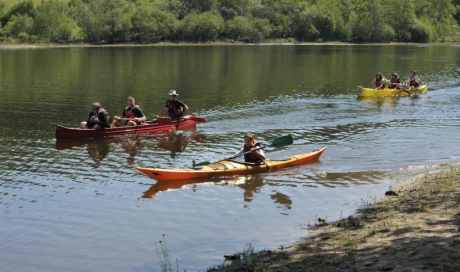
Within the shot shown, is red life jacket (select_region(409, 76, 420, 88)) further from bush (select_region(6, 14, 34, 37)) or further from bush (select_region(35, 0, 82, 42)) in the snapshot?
bush (select_region(6, 14, 34, 37))

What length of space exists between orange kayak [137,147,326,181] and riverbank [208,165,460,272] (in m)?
5.46

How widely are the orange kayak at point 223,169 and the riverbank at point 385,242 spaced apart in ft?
17.9

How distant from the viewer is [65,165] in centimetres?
2045

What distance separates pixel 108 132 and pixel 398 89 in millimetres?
21803

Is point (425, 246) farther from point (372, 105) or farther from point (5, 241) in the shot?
point (372, 105)

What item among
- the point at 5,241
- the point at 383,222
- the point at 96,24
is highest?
the point at 96,24

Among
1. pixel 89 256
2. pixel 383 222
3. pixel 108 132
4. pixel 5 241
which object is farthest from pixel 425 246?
pixel 108 132

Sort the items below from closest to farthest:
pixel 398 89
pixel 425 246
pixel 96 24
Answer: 1. pixel 425 246
2. pixel 398 89
3. pixel 96 24

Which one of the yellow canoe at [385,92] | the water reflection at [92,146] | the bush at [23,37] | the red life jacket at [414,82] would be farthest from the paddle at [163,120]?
the bush at [23,37]

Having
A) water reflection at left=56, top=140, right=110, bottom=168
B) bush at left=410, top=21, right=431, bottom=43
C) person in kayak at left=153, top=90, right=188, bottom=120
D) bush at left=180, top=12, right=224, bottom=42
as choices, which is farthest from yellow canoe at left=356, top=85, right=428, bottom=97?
bush at left=410, top=21, right=431, bottom=43

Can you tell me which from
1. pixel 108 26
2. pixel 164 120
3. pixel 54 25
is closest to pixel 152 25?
pixel 108 26

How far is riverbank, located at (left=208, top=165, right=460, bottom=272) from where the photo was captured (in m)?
8.93

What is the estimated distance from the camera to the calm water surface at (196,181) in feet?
41.1

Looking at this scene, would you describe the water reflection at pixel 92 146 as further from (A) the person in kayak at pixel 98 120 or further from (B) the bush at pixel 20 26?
(B) the bush at pixel 20 26
